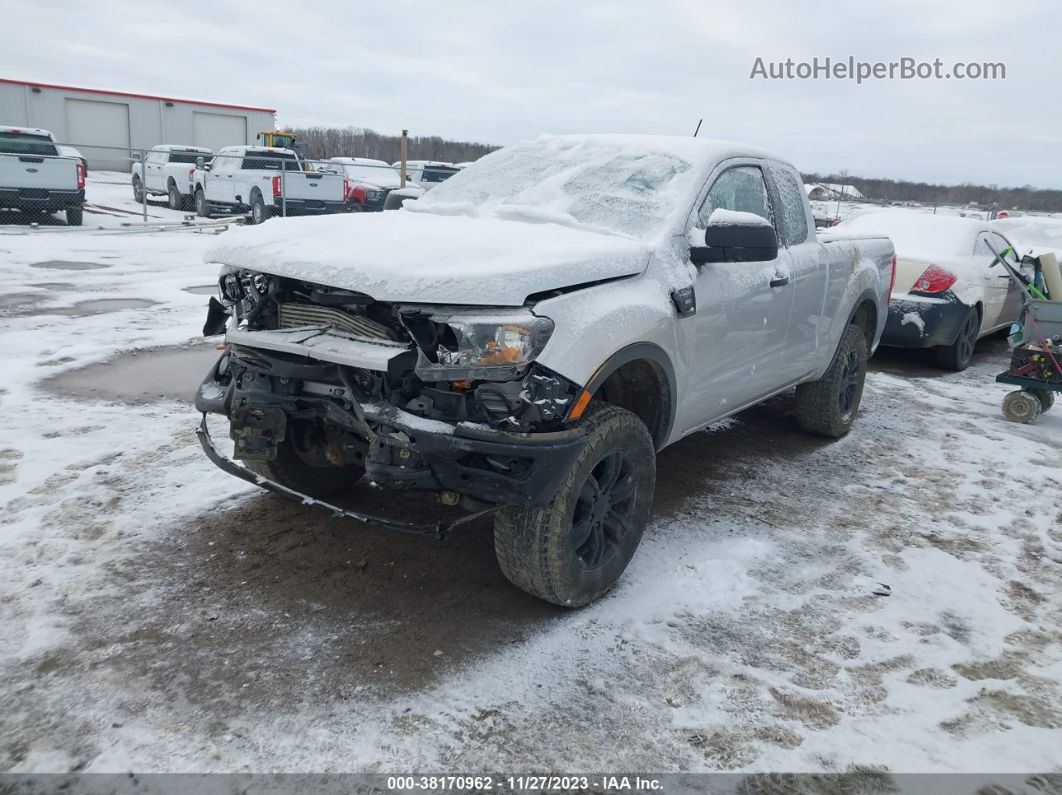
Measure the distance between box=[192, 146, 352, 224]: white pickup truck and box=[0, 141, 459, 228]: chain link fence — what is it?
0.08 feet

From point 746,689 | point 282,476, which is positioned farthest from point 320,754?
point 282,476

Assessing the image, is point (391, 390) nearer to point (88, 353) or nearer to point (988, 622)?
point (988, 622)

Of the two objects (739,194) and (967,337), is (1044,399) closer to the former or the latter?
(967,337)

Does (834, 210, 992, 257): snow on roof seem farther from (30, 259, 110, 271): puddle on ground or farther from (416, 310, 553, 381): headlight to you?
(30, 259, 110, 271): puddle on ground

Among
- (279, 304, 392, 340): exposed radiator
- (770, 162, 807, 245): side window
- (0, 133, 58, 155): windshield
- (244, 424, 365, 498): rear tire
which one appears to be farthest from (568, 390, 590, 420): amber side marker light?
(0, 133, 58, 155): windshield

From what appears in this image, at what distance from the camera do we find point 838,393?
5.71 m

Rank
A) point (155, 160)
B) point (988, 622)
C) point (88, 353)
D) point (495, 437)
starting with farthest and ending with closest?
point (155, 160), point (88, 353), point (988, 622), point (495, 437)

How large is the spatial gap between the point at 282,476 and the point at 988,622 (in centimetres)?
328

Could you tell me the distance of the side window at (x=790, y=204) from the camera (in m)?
4.86

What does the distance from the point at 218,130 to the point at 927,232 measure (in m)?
38.6

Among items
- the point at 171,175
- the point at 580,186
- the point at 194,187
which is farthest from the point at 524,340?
the point at 171,175

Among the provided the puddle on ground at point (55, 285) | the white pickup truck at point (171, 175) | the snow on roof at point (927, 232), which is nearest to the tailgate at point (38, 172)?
the white pickup truck at point (171, 175)

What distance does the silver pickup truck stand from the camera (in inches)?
113

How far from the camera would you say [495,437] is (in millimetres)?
2836
